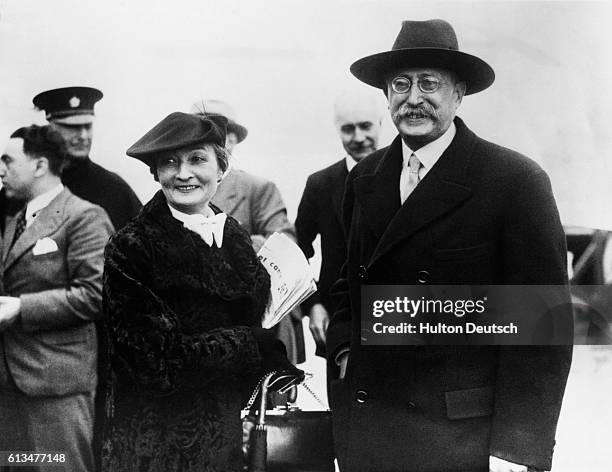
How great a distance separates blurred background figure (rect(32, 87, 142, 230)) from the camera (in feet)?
10.0

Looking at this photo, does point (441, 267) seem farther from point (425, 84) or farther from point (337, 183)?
point (425, 84)

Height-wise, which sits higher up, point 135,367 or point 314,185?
point 314,185

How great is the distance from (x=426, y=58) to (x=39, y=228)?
5.54 ft

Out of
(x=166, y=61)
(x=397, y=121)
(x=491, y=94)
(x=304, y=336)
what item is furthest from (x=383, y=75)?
(x=304, y=336)

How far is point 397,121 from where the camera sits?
9.70 ft

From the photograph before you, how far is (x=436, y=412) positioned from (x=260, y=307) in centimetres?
78

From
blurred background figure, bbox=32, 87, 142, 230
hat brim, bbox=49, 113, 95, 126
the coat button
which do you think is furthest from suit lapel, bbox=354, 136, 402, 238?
hat brim, bbox=49, 113, 95, 126

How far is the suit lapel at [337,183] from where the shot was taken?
10.0 feet

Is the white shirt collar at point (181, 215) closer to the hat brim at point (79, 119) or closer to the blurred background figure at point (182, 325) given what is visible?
the blurred background figure at point (182, 325)

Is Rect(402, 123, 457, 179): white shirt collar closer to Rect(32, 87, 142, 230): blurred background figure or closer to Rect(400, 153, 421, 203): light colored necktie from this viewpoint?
Rect(400, 153, 421, 203): light colored necktie

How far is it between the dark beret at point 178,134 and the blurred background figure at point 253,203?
4cm

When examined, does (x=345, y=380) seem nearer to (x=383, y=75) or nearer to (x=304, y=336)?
(x=304, y=336)

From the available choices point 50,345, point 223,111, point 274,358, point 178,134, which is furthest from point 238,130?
point 50,345

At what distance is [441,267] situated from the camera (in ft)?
9.25
